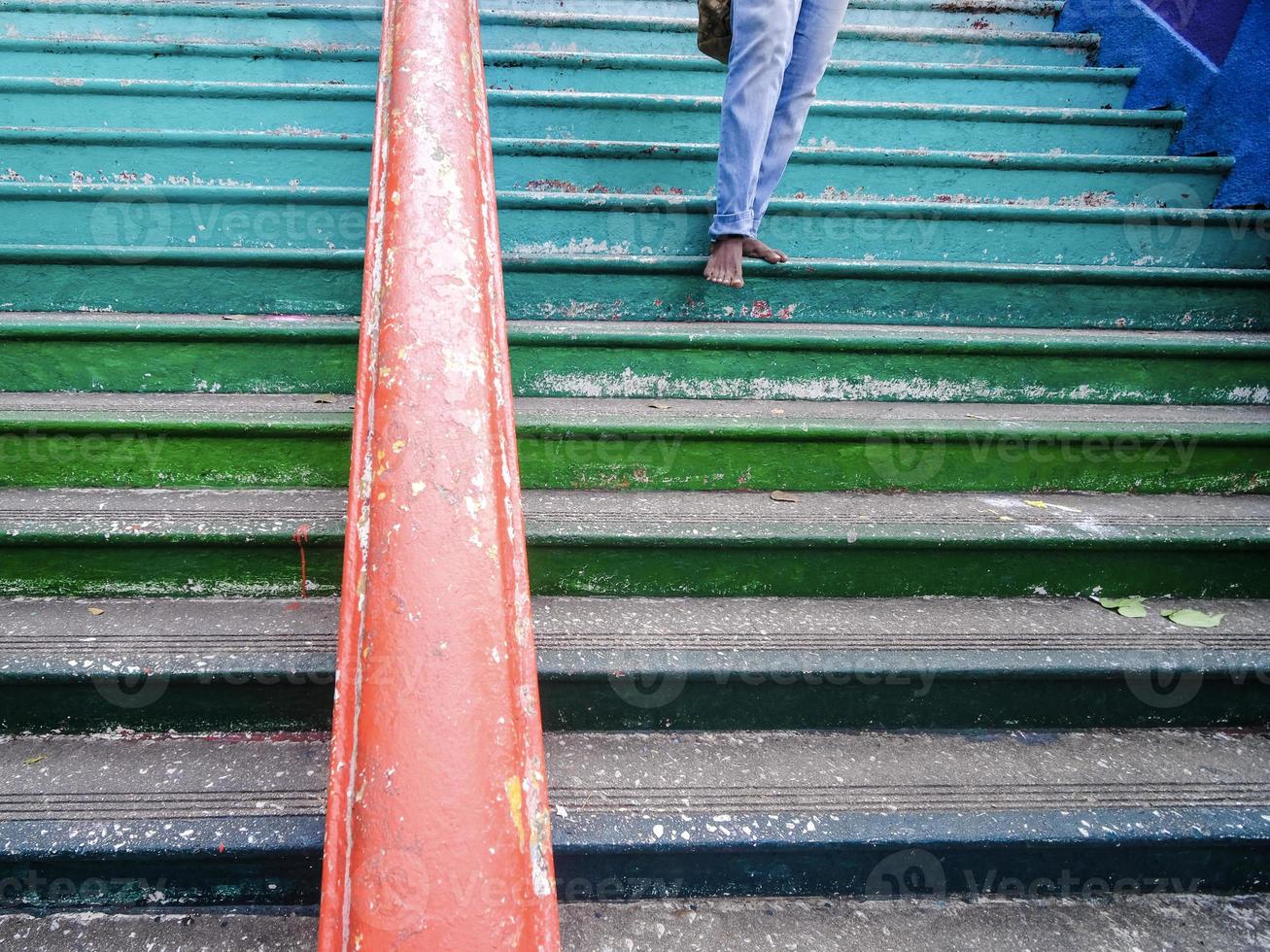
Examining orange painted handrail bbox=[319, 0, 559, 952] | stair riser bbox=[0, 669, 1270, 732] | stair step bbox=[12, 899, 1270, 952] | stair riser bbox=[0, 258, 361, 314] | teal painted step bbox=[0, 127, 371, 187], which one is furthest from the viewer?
teal painted step bbox=[0, 127, 371, 187]

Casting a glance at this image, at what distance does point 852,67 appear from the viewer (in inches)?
105

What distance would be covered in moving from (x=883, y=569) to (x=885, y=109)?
183cm

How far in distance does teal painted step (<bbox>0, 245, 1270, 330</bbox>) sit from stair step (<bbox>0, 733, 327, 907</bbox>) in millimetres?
1156

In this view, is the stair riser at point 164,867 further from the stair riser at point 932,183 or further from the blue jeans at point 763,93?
the stair riser at point 932,183

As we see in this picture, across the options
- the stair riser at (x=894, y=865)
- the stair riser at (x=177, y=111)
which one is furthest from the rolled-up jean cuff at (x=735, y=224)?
the stair riser at (x=894, y=865)

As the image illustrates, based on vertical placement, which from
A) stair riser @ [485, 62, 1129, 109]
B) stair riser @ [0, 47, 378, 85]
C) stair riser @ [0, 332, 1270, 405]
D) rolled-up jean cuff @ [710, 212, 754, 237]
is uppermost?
stair riser @ [485, 62, 1129, 109]

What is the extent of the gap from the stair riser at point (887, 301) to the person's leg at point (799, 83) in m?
0.23

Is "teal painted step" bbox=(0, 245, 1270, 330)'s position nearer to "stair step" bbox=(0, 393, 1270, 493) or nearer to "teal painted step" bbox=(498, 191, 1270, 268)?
"teal painted step" bbox=(498, 191, 1270, 268)

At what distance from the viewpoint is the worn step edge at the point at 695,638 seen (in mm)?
1198

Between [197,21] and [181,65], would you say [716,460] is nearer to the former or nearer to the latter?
[181,65]

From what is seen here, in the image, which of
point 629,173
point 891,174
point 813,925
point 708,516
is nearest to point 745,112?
point 629,173

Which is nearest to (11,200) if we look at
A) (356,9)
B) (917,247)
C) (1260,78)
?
(356,9)

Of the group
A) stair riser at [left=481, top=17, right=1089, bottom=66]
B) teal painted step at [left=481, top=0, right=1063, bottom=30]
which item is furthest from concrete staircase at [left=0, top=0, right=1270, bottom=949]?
teal painted step at [left=481, top=0, right=1063, bottom=30]

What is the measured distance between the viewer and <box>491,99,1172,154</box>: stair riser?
240 centimetres
